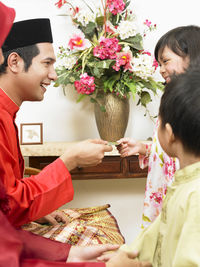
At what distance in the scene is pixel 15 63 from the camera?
5.34ft

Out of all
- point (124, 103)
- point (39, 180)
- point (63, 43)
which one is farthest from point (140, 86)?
point (39, 180)

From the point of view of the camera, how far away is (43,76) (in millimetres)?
1703

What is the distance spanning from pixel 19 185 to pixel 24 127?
46.5 inches

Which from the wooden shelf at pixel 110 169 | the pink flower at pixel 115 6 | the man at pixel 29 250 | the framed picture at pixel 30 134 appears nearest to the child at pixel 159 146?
the wooden shelf at pixel 110 169

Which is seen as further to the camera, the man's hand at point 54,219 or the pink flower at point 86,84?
the pink flower at point 86,84

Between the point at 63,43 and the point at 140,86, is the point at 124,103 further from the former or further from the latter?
the point at 63,43

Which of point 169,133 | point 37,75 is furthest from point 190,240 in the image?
point 37,75

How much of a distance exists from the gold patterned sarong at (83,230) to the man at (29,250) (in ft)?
0.90

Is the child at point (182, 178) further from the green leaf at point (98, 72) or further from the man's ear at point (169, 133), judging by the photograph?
the green leaf at point (98, 72)

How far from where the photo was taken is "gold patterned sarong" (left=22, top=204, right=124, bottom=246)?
5.18ft

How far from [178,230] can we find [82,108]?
1.84 metres

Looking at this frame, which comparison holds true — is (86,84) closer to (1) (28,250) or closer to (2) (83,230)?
(2) (83,230)

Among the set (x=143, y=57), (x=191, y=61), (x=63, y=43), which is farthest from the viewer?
(x=63, y=43)

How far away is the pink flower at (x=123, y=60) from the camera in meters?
2.21
